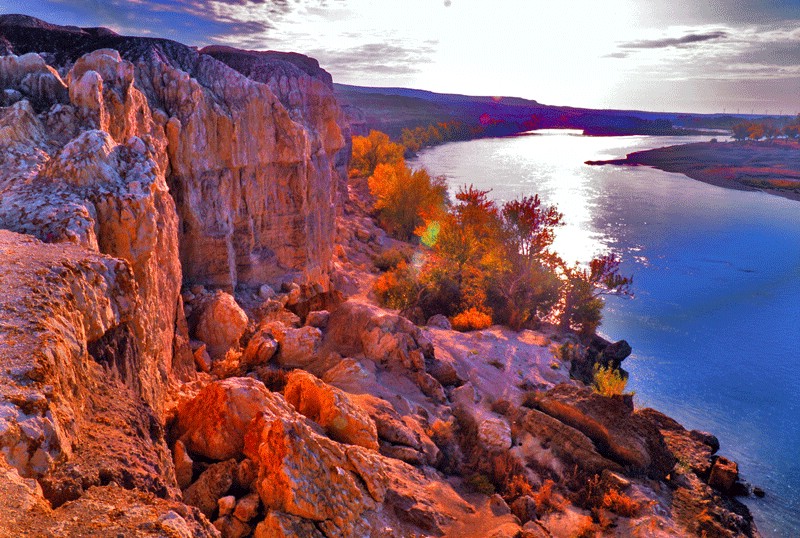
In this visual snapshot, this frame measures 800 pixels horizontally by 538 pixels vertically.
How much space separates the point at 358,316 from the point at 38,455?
1122cm

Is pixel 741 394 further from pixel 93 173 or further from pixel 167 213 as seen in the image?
pixel 93 173

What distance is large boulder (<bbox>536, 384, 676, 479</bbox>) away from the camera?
1330 cm

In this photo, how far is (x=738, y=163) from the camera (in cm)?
8281

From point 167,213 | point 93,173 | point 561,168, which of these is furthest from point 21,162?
point 561,168

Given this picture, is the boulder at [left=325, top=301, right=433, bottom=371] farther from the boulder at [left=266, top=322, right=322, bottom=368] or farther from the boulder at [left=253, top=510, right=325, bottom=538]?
the boulder at [left=253, top=510, right=325, bottom=538]

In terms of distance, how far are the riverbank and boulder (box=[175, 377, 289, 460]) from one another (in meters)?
70.4

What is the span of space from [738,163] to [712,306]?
216ft

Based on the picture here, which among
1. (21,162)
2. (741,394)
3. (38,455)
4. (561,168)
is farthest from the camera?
(561,168)

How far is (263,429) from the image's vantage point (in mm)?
7363

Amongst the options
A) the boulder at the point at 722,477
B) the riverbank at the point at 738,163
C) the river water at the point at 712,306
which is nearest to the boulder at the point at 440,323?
the river water at the point at 712,306

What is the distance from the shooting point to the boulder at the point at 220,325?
44.9 feet

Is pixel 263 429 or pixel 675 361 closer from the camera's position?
pixel 263 429

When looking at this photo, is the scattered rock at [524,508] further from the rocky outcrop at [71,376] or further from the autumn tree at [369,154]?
the autumn tree at [369,154]

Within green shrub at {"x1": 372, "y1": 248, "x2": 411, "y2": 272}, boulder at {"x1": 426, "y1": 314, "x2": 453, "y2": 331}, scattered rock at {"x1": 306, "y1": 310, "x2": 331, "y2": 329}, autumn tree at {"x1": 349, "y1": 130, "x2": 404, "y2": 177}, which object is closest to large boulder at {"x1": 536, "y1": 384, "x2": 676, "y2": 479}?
scattered rock at {"x1": 306, "y1": 310, "x2": 331, "y2": 329}
